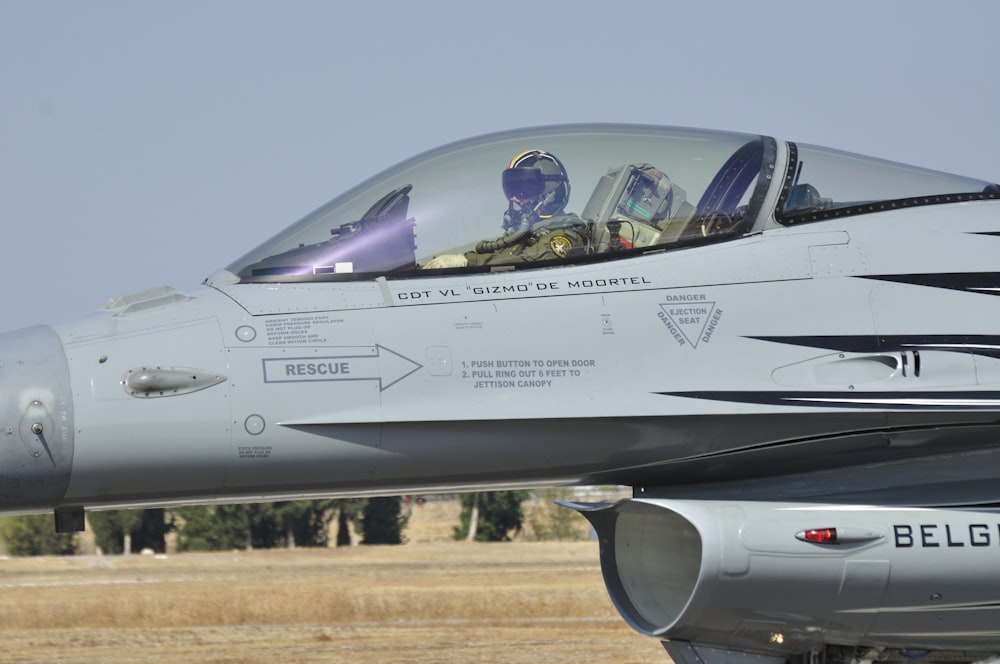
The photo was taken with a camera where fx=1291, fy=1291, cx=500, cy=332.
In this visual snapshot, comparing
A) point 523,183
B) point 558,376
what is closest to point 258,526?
point 523,183

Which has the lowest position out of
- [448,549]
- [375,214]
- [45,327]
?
[448,549]

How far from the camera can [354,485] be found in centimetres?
632

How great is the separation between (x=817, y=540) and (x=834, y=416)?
626 mm

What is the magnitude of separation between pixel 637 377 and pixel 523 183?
1203 mm

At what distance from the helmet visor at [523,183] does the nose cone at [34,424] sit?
7.73ft

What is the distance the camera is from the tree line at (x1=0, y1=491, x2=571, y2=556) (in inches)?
1431

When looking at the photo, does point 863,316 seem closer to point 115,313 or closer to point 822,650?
point 822,650

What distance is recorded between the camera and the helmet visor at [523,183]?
668cm

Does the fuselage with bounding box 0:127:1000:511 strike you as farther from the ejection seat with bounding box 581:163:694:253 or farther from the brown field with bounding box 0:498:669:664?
the brown field with bounding box 0:498:669:664

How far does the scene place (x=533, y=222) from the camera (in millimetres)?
6629

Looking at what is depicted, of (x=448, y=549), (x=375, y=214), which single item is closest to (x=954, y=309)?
(x=375, y=214)

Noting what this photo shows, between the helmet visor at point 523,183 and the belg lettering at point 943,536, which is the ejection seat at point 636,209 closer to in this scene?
the helmet visor at point 523,183

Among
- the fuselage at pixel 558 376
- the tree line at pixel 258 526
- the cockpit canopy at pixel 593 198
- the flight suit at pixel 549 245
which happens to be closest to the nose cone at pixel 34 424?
the fuselage at pixel 558 376

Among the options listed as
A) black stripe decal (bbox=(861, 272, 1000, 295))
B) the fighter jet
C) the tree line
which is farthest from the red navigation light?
the tree line
